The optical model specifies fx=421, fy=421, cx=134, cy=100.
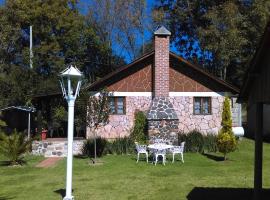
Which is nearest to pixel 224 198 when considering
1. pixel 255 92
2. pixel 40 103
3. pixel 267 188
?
pixel 267 188

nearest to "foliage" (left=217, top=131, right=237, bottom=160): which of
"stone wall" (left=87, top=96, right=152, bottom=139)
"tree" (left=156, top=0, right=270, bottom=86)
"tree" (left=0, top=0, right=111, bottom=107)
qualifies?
"stone wall" (left=87, top=96, right=152, bottom=139)

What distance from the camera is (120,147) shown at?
66.5ft

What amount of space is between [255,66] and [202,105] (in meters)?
15.1

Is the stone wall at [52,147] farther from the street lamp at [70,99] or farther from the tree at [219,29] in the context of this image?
the tree at [219,29]

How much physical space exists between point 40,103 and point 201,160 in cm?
1256

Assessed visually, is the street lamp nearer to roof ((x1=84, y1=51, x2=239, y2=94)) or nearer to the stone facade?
roof ((x1=84, y1=51, x2=239, y2=94))

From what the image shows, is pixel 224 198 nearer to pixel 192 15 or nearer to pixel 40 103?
pixel 40 103

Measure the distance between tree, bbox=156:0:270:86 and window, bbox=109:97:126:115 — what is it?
986 centimetres

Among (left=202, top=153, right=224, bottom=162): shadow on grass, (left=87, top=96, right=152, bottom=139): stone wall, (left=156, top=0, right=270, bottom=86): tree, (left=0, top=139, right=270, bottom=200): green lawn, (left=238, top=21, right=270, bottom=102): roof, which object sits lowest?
(left=0, top=139, right=270, bottom=200): green lawn

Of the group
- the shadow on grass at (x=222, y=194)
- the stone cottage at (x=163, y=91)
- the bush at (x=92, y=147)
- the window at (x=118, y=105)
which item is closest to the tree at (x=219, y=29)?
the stone cottage at (x=163, y=91)

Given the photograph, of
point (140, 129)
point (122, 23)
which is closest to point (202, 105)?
point (140, 129)

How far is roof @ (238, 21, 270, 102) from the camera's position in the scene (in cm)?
Result: 768

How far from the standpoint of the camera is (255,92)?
877cm

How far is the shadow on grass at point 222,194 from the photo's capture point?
1071cm
